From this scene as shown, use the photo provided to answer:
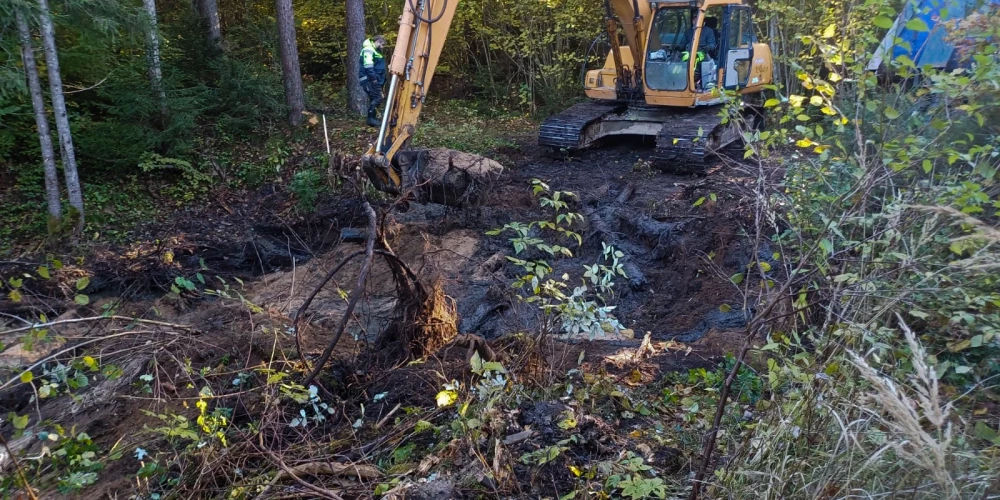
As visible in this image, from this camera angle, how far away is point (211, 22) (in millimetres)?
13023

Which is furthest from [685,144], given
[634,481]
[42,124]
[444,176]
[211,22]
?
[211,22]

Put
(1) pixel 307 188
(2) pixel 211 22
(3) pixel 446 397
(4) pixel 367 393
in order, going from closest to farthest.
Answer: (3) pixel 446 397 < (4) pixel 367 393 < (1) pixel 307 188 < (2) pixel 211 22

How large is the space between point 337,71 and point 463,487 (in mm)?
16411

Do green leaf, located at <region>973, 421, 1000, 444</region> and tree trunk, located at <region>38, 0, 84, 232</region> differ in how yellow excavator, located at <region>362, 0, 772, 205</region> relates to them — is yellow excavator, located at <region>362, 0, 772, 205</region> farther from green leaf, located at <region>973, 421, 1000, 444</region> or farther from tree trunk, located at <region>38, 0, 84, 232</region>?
green leaf, located at <region>973, 421, 1000, 444</region>

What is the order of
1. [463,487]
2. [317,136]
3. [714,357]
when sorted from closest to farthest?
[463,487]
[714,357]
[317,136]

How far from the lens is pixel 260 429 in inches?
145

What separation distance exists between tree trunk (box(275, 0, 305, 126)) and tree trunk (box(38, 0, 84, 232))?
4280 mm

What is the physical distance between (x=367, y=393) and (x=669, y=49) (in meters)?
8.64

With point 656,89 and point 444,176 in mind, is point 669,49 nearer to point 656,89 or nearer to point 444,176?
point 656,89

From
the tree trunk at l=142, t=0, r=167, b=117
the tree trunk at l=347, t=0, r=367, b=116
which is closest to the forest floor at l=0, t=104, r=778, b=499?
the tree trunk at l=142, t=0, r=167, b=117

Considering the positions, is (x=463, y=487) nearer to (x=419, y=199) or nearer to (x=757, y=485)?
(x=757, y=485)

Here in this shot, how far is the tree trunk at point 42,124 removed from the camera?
827 cm

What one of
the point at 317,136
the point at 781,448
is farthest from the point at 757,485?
the point at 317,136

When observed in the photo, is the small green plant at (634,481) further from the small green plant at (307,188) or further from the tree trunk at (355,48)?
the tree trunk at (355,48)
